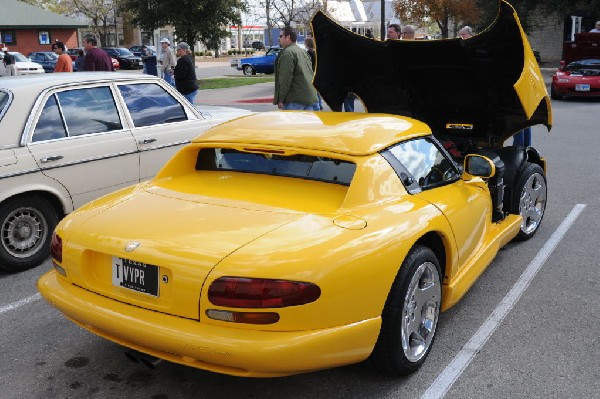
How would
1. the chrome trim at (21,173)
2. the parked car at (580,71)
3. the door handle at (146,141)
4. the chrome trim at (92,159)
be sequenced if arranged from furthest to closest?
the parked car at (580,71), the door handle at (146,141), the chrome trim at (92,159), the chrome trim at (21,173)

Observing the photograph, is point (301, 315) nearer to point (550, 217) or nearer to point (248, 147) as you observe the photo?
point (248, 147)

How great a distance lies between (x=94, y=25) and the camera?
7125cm

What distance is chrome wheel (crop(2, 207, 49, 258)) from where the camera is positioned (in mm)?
5219

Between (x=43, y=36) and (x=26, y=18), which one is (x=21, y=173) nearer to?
(x=26, y=18)

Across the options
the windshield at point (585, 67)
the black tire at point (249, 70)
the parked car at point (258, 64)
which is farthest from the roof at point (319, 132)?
the black tire at point (249, 70)

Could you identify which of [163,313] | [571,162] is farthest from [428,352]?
[571,162]

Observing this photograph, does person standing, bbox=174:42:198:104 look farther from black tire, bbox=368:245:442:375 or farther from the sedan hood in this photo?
black tire, bbox=368:245:442:375

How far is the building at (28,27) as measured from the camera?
2007 inches

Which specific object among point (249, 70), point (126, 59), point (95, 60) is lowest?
point (249, 70)

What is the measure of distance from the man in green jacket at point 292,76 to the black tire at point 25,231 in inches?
179

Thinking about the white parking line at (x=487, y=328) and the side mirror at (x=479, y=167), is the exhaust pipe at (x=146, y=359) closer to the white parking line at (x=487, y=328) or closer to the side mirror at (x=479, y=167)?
the white parking line at (x=487, y=328)

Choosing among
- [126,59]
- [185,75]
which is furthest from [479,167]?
[126,59]

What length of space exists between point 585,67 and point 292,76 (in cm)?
1246

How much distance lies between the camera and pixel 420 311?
3.50m
